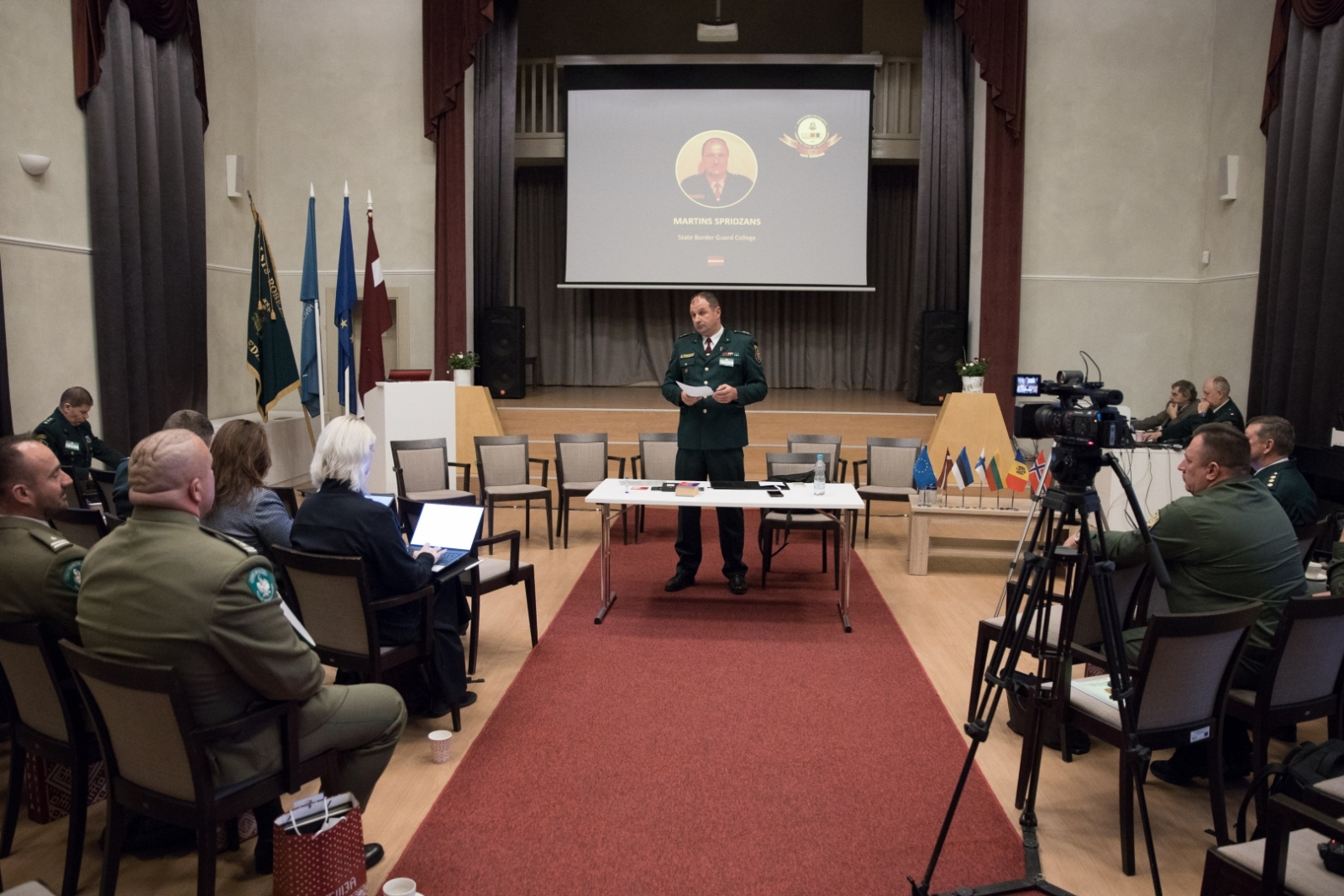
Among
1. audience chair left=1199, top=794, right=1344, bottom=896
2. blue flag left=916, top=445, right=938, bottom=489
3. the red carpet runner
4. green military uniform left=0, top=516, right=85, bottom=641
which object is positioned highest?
green military uniform left=0, top=516, right=85, bottom=641

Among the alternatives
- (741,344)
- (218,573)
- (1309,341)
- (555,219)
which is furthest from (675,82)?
(218,573)

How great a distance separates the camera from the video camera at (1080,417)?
2420 millimetres

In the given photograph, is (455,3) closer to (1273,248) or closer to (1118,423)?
(1273,248)

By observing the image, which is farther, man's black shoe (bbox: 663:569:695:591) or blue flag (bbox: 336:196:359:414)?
blue flag (bbox: 336:196:359:414)

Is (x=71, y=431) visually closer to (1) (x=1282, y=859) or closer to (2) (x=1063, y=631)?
(2) (x=1063, y=631)

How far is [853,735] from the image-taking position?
3445mm

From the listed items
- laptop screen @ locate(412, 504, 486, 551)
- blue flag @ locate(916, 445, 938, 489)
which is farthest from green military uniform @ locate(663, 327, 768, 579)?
laptop screen @ locate(412, 504, 486, 551)

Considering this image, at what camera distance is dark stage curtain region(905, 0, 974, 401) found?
9.34 meters

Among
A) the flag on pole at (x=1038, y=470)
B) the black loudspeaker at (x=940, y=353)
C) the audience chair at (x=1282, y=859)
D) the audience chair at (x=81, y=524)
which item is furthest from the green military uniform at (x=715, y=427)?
the black loudspeaker at (x=940, y=353)

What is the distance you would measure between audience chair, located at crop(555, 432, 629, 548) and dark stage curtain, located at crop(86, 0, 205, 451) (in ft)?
10.9

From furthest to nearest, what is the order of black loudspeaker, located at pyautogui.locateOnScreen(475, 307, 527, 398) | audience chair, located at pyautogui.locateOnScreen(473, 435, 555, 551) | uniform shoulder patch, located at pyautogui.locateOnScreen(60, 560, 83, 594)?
1. black loudspeaker, located at pyautogui.locateOnScreen(475, 307, 527, 398)
2. audience chair, located at pyautogui.locateOnScreen(473, 435, 555, 551)
3. uniform shoulder patch, located at pyautogui.locateOnScreen(60, 560, 83, 594)

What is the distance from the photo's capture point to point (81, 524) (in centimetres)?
356

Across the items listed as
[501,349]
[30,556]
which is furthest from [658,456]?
[30,556]

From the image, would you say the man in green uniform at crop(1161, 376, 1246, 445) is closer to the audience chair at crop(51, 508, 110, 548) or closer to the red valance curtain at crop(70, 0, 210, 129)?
the audience chair at crop(51, 508, 110, 548)
